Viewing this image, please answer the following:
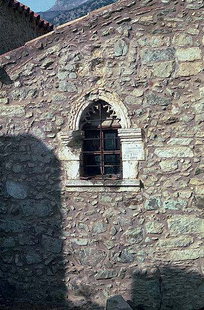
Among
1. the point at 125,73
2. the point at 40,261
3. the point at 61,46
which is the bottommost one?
the point at 40,261

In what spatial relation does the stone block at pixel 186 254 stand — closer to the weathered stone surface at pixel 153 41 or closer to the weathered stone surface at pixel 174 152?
the weathered stone surface at pixel 174 152

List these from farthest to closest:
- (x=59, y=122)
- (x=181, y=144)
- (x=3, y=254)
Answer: (x=3, y=254) < (x=59, y=122) < (x=181, y=144)

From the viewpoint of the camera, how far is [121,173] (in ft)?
17.3

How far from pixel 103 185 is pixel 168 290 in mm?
1698

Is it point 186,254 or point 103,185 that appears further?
point 103,185

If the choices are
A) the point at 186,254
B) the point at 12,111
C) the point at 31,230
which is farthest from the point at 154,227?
the point at 12,111

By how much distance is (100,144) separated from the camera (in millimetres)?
5320

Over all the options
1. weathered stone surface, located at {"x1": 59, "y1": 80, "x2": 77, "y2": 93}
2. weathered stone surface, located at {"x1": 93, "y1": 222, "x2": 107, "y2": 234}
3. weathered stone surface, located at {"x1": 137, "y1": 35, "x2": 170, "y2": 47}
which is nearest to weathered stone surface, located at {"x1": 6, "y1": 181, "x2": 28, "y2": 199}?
weathered stone surface, located at {"x1": 93, "y1": 222, "x2": 107, "y2": 234}

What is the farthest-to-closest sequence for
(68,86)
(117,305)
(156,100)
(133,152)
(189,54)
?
(68,86) < (133,152) < (156,100) < (189,54) < (117,305)

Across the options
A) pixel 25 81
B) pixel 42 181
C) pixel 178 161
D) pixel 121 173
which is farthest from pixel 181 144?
pixel 25 81

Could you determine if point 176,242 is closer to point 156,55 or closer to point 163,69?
point 163,69

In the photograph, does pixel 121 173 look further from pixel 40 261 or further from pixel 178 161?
pixel 40 261

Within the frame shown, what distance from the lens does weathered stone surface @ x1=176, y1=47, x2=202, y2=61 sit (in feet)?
15.8

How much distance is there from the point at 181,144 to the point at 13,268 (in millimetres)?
3099
